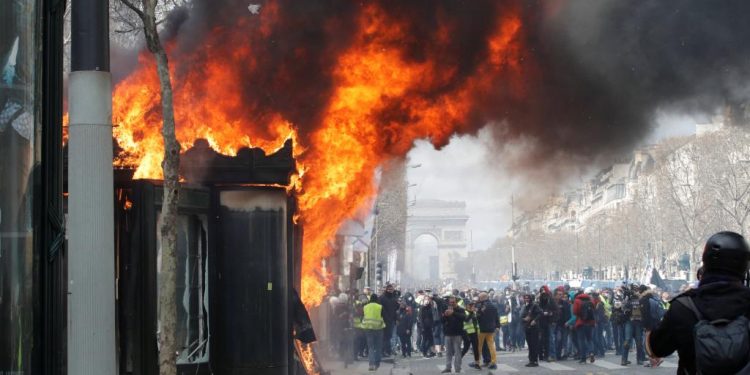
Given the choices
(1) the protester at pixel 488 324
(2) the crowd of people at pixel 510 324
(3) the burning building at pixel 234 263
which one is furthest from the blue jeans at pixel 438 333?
(3) the burning building at pixel 234 263

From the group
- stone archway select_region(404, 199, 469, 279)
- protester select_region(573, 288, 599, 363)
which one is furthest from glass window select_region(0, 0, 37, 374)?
stone archway select_region(404, 199, 469, 279)

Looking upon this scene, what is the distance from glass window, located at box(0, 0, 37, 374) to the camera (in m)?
5.59

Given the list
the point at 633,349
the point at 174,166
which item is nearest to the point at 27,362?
the point at 174,166

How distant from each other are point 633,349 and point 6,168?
25.4 m

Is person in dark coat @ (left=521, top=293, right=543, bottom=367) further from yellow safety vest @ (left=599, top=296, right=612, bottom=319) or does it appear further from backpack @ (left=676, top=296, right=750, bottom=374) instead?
backpack @ (left=676, top=296, right=750, bottom=374)

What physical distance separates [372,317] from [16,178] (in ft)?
58.3

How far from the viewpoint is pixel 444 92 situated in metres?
16.6

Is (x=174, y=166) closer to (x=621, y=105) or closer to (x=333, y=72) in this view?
(x=333, y=72)

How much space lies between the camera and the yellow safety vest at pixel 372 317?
22984mm

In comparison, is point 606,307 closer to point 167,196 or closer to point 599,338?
point 599,338

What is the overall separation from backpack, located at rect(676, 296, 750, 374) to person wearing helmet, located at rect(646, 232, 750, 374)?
0.10 m

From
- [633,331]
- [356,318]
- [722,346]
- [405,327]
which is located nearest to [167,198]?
[722,346]

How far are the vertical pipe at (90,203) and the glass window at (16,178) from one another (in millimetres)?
597

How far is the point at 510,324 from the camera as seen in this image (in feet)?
99.7
